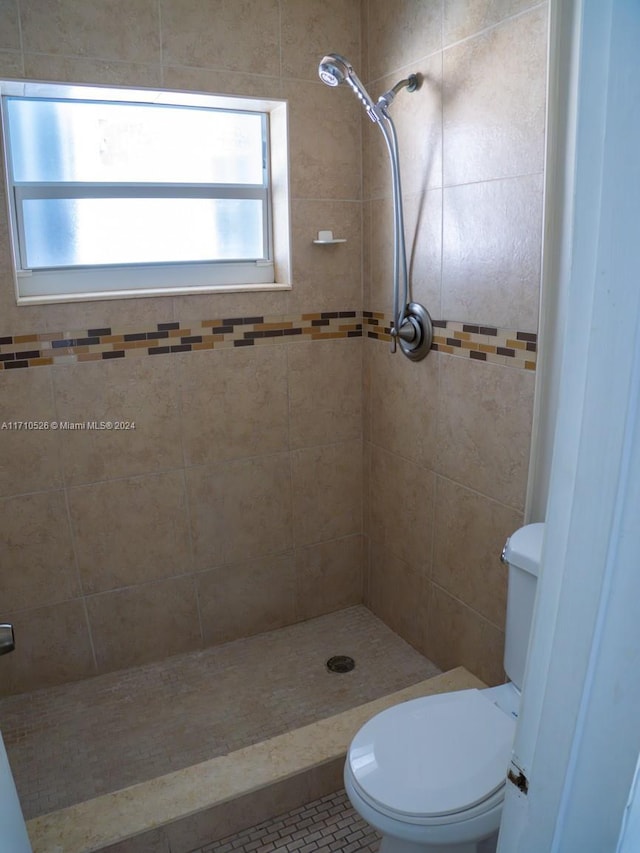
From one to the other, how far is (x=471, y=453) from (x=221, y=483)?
0.98 metres

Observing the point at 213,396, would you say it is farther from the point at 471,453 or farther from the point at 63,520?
the point at 471,453

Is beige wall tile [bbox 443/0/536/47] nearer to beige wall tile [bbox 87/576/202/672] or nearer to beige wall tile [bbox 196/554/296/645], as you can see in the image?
beige wall tile [bbox 196/554/296/645]

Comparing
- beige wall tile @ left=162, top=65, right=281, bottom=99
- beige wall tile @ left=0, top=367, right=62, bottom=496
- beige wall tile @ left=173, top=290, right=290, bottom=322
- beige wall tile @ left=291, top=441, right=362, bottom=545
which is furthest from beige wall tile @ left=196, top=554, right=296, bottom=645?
beige wall tile @ left=162, top=65, right=281, bottom=99

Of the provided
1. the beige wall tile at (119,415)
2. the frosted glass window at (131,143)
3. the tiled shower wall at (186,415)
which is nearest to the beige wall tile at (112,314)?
the tiled shower wall at (186,415)

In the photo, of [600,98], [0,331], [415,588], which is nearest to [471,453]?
[415,588]

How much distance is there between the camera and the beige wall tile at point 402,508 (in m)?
2.46

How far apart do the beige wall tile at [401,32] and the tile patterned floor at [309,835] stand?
237cm

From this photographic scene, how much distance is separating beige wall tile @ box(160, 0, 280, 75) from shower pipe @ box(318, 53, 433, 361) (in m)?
0.25

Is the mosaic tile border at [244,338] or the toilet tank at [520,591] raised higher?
the mosaic tile border at [244,338]

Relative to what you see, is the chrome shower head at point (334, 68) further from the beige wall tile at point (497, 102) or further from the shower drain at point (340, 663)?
the shower drain at point (340, 663)

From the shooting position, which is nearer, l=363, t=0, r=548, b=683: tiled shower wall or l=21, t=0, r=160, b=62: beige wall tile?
l=363, t=0, r=548, b=683: tiled shower wall

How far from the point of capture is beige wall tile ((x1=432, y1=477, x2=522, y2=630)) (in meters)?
2.13

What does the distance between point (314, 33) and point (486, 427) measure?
1.55 meters

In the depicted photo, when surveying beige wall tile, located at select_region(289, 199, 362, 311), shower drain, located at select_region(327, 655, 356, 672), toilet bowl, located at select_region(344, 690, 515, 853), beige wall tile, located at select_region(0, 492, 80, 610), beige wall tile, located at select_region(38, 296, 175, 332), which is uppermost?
beige wall tile, located at select_region(289, 199, 362, 311)
